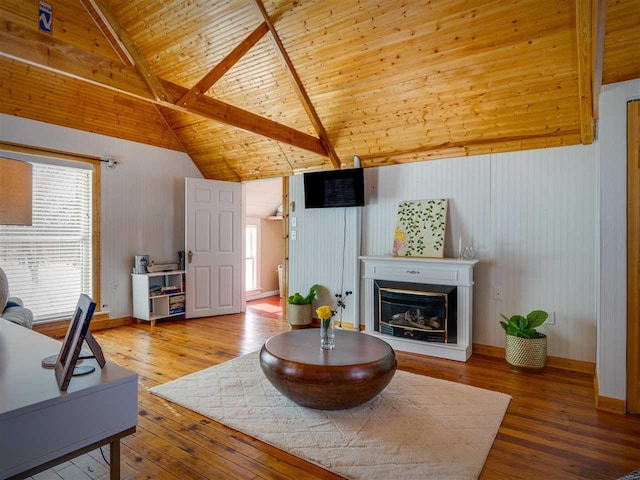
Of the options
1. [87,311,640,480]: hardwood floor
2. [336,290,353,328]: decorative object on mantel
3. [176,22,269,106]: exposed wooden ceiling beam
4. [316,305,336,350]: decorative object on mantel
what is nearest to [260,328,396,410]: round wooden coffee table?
[316,305,336,350]: decorative object on mantel

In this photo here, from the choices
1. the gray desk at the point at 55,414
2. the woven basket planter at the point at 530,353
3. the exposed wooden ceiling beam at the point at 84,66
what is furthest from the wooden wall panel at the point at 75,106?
the woven basket planter at the point at 530,353

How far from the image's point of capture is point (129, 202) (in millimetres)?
5348

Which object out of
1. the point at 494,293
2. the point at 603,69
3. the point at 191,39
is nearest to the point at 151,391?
the point at 494,293

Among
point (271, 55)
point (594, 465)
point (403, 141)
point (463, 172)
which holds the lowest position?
point (594, 465)

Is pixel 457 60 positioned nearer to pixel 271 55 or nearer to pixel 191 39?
pixel 271 55

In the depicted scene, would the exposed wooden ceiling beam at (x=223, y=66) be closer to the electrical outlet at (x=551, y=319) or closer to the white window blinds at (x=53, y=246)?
the white window blinds at (x=53, y=246)

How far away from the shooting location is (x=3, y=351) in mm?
1622

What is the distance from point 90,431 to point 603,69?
3.82m

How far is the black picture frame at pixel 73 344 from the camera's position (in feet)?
4.14

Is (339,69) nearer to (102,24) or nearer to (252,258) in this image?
(102,24)

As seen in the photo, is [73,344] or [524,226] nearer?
[73,344]

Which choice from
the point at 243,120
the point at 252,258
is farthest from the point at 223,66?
the point at 252,258

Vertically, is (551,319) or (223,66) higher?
(223,66)

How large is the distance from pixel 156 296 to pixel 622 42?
18.6 ft
